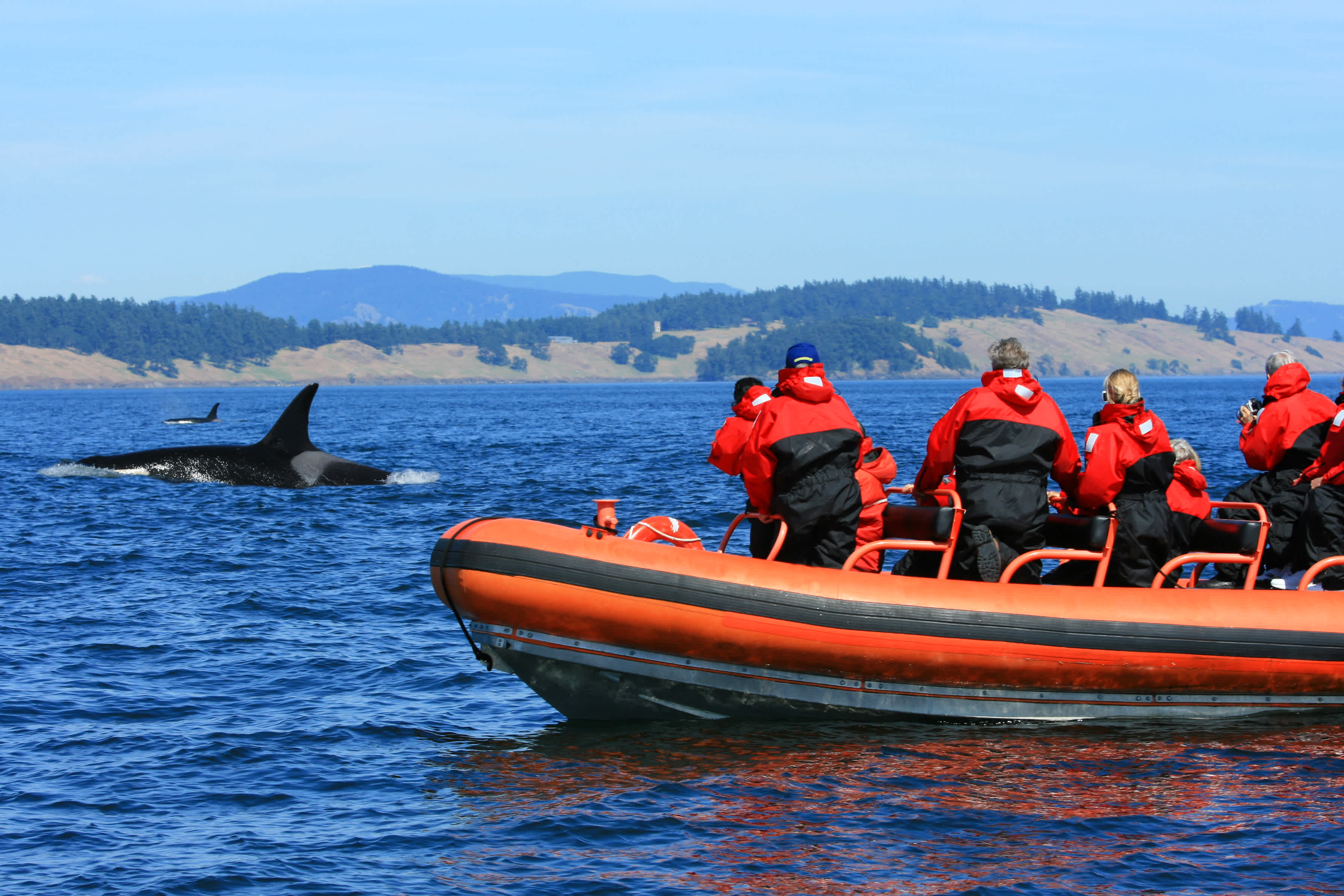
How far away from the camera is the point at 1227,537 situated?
8.85 meters

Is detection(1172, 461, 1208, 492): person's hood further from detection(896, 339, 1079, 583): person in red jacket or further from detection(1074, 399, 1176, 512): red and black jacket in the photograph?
detection(896, 339, 1079, 583): person in red jacket

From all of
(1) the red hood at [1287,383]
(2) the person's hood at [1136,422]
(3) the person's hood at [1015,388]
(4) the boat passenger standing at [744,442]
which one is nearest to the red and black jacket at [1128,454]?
(2) the person's hood at [1136,422]

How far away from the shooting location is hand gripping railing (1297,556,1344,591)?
8.59 meters

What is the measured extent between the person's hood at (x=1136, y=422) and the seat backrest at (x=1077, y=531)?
0.56 m

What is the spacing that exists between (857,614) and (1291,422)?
422 centimetres

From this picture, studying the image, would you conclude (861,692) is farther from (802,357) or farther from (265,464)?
(265,464)

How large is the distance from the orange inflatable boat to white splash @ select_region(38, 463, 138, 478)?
19.5m

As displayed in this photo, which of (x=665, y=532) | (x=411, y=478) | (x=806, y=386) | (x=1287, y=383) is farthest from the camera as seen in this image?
(x=411, y=478)

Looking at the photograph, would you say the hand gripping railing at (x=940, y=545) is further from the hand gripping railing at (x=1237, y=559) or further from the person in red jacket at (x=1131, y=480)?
the hand gripping railing at (x=1237, y=559)

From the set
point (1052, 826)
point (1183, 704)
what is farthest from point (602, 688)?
point (1183, 704)

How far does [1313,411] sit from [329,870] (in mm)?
7789

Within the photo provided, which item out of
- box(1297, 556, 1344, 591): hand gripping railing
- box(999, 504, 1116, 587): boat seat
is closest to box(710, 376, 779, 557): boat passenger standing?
box(999, 504, 1116, 587): boat seat

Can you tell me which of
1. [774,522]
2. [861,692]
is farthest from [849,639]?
[774,522]

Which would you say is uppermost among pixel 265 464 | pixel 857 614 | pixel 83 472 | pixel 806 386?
pixel 806 386
